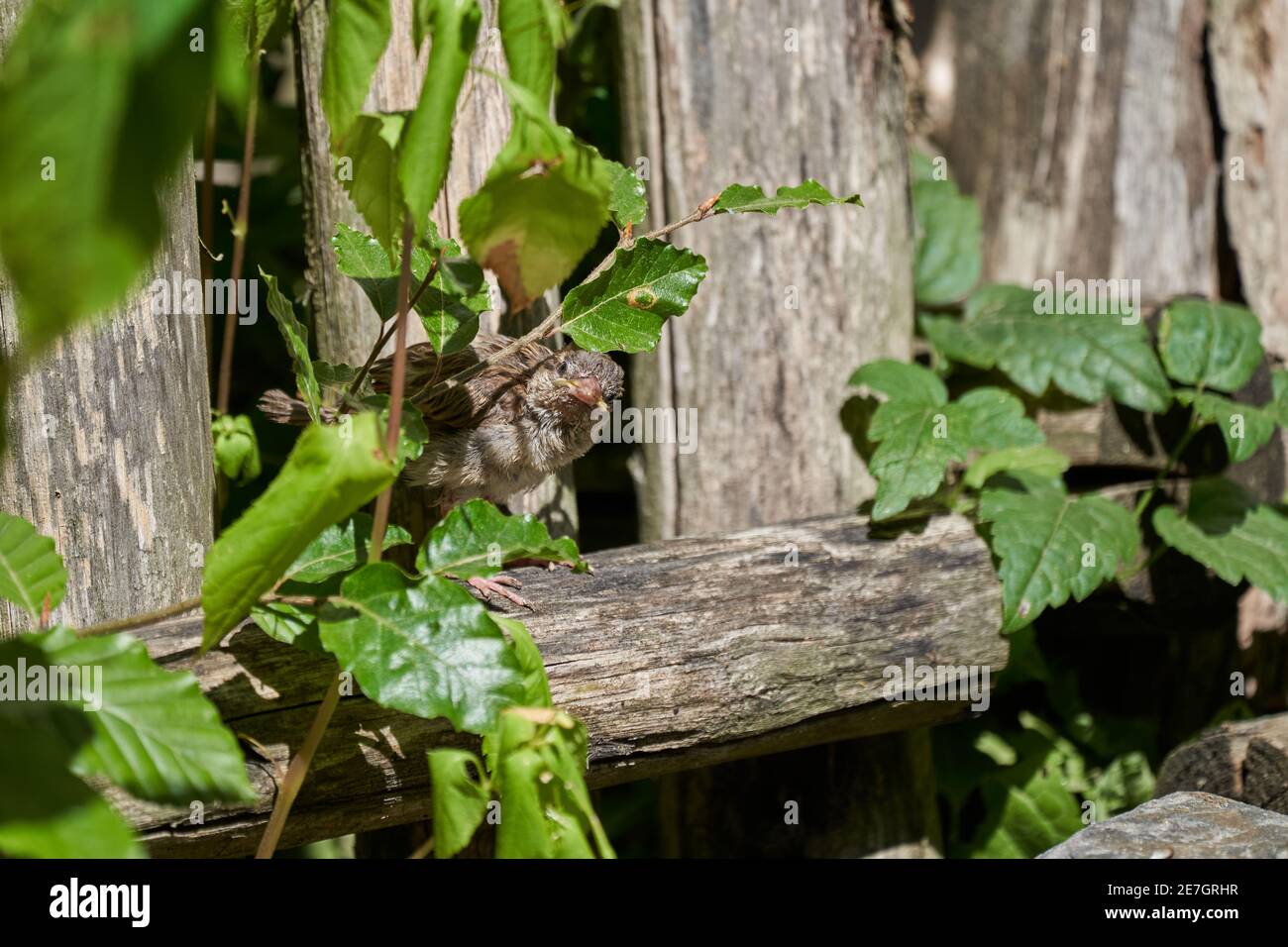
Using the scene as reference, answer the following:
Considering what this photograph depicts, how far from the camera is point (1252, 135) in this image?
532 centimetres

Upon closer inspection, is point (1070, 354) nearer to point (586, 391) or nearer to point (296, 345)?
point (586, 391)

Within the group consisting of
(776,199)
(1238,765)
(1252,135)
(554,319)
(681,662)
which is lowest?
(1238,765)

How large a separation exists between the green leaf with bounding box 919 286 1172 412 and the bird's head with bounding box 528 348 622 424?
4.38 feet

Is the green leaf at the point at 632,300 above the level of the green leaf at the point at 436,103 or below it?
below

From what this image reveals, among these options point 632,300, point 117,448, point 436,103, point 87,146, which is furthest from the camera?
point 117,448

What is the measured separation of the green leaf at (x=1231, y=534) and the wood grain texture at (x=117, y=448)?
3.15 meters

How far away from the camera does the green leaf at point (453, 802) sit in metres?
1.92

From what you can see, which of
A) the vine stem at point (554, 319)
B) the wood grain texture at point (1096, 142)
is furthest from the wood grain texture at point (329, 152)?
the wood grain texture at point (1096, 142)

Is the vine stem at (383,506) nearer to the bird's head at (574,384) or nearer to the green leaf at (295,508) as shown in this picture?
the green leaf at (295,508)

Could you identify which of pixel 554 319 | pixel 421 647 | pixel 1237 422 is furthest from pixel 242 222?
pixel 1237 422

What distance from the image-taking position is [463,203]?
1.72 meters

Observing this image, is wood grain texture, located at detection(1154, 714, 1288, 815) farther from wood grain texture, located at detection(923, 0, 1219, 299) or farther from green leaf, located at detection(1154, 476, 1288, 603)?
wood grain texture, located at detection(923, 0, 1219, 299)

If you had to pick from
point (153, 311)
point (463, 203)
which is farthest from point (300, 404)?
point (463, 203)

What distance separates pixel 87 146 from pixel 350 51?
74 centimetres
